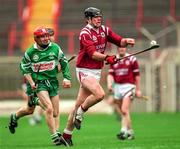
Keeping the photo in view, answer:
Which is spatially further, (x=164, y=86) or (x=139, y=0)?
(x=139, y=0)

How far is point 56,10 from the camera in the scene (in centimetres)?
3922

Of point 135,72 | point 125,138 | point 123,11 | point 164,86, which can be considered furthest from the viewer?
point 123,11

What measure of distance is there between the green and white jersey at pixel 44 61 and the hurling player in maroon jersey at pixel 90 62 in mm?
505

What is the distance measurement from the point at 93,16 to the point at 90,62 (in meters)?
0.85

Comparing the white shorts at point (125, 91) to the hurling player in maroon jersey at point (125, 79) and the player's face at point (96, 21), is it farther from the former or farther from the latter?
the player's face at point (96, 21)

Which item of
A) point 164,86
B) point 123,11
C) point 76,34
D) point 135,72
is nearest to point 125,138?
point 135,72

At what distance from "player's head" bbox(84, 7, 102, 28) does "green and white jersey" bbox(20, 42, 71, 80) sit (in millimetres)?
952

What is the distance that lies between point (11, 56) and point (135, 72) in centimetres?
1644

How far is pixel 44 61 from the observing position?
583 inches

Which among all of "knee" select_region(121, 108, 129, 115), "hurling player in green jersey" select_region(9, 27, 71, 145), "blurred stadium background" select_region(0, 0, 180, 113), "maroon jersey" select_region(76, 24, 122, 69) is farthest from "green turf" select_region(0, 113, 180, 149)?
"blurred stadium background" select_region(0, 0, 180, 113)

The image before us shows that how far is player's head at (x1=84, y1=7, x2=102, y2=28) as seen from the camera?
1413cm

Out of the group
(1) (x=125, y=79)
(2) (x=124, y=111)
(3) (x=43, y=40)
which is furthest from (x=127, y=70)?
(3) (x=43, y=40)

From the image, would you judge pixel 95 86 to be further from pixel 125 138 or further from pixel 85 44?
pixel 125 138

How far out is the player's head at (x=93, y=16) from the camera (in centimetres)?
1413
